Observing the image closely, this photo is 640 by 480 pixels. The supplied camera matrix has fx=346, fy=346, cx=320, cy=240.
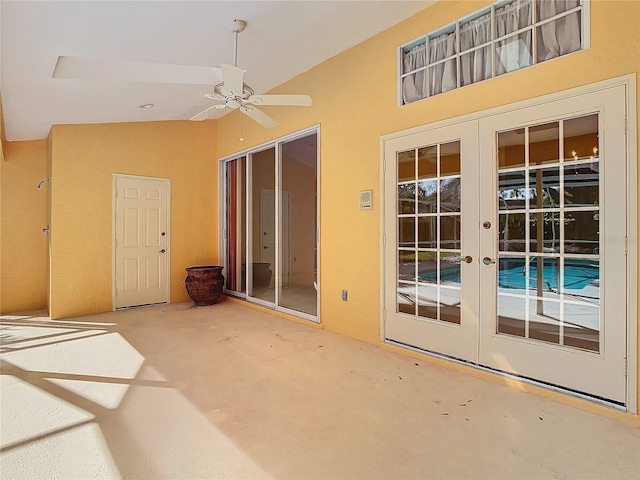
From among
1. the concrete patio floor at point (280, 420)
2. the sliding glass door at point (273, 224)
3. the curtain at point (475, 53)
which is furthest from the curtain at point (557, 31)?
the sliding glass door at point (273, 224)

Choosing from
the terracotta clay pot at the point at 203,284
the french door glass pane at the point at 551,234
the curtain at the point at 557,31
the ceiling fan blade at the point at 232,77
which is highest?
the curtain at the point at 557,31

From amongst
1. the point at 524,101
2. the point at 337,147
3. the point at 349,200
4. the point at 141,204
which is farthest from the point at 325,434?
the point at 141,204

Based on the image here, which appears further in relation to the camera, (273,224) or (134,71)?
(273,224)

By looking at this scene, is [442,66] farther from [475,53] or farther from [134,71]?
[134,71]

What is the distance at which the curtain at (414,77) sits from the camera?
3.20 meters

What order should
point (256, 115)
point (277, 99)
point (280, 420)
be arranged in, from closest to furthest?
point (280, 420), point (277, 99), point (256, 115)

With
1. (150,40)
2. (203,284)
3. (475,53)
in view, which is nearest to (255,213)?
(203,284)

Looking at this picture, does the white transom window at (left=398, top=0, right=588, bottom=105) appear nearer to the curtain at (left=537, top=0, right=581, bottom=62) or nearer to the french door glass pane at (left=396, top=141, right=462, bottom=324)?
the curtain at (left=537, top=0, right=581, bottom=62)

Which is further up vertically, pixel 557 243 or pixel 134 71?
pixel 134 71

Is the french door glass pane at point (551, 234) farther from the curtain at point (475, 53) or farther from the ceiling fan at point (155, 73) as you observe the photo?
the ceiling fan at point (155, 73)

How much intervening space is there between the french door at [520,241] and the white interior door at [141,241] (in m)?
3.91

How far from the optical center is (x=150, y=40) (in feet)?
9.26

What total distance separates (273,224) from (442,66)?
3105 millimetres

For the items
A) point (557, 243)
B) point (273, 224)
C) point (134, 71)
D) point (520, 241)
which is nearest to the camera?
point (134, 71)
